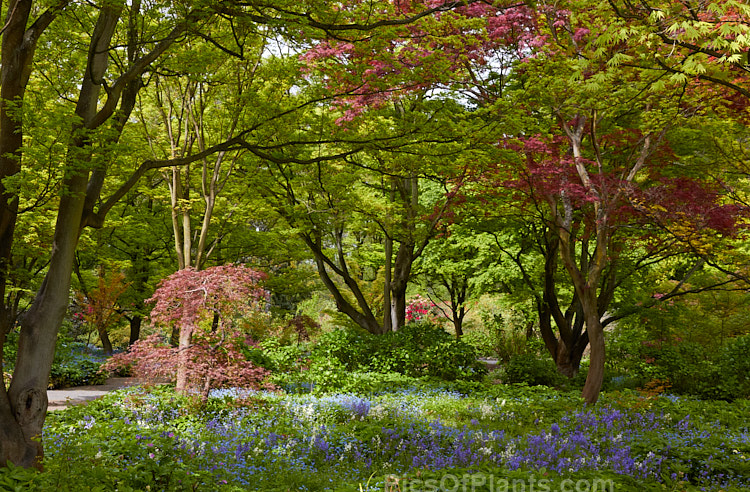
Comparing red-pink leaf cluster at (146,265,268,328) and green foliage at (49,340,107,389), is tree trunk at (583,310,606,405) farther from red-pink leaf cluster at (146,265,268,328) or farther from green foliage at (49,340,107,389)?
green foliage at (49,340,107,389)

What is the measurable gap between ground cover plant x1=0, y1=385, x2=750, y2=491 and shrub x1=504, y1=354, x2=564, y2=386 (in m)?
2.54

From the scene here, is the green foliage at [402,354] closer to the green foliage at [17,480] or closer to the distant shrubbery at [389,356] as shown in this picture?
the distant shrubbery at [389,356]

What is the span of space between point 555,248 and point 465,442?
7997 mm

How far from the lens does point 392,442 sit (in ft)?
20.4

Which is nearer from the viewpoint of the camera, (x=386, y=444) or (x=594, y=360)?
(x=386, y=444)

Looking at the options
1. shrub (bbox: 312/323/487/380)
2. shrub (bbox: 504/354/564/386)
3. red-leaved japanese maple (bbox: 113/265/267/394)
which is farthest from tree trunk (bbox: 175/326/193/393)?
shrub (bbox: 504/354/564/386)

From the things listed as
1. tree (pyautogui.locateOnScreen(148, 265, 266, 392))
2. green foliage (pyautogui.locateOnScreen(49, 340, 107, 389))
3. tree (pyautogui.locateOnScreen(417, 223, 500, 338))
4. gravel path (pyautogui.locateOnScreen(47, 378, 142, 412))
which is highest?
tree (pyautogui.locateOnScreen(417, 223, 500, 338))

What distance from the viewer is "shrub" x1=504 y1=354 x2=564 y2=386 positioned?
484 inches

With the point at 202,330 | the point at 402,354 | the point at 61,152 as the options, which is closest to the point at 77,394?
the point at 202,330

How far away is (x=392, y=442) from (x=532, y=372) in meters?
7.25

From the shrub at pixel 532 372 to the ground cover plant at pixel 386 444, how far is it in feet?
8.33

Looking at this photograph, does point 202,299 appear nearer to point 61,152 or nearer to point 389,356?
point 61,152

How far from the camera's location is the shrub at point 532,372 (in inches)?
484

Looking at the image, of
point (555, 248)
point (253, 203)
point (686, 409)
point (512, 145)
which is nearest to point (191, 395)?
point (253, 203)
